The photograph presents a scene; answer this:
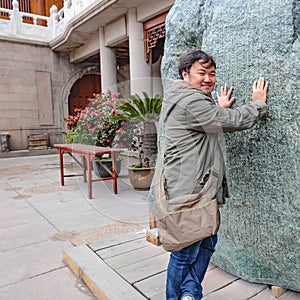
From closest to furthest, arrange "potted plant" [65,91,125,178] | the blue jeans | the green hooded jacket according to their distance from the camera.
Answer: the green hooded jacket → the blue jeans → "potted plant" [65,91,125,178]

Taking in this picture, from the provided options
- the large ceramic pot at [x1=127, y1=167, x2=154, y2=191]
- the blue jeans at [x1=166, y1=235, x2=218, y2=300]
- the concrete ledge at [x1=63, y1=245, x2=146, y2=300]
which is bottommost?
the concrete ledge at [x1=63, y1=245, x2=146, y2=300]

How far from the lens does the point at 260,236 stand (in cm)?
163

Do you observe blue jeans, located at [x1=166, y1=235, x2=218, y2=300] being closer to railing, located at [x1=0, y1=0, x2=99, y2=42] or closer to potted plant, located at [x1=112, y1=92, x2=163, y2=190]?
potted plant, located at [x1=112, y1=92, x2=163, y2=190]

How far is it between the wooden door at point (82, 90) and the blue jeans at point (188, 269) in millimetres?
10493

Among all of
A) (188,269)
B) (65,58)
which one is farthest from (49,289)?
(65,58)

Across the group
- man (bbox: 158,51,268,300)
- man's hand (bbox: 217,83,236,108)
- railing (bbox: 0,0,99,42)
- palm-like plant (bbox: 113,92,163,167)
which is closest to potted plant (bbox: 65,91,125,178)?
palm-like plant (bbox: 113,92,163,167)

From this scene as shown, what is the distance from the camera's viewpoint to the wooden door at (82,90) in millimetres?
11352

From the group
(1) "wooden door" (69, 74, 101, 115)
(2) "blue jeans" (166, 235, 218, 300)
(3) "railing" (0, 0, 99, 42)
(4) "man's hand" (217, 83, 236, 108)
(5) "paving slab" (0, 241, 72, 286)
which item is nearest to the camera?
(2) "blue jeans" (166, 235, 218, 300)

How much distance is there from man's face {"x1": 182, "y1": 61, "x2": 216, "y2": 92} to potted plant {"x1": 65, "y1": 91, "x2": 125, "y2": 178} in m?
3.91

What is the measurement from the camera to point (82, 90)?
11.6 m

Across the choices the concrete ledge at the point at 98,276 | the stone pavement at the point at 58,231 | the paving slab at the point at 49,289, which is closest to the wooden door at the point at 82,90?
the stone pavement at the point at 58,231

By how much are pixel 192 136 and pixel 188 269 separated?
2.07ft

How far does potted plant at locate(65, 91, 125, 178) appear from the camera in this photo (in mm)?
5527

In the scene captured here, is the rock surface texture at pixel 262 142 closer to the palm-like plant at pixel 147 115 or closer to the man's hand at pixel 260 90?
the man's hand at pixel 260 90
